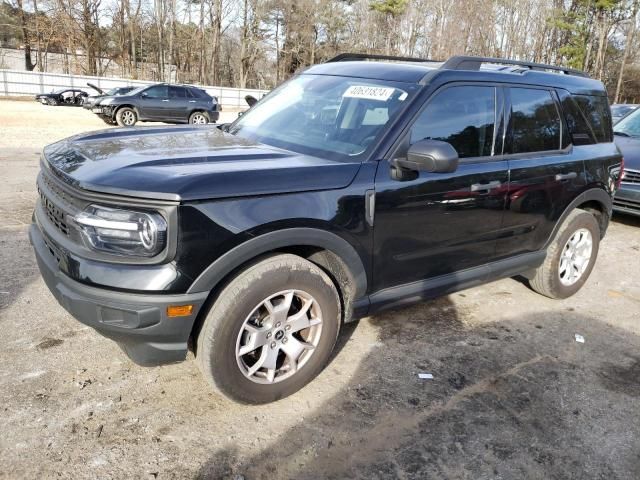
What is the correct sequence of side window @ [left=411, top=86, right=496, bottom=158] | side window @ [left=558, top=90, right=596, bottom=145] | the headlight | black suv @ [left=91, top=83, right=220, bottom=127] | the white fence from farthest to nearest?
the white fence, black suv @ [left=91, top=83, right=220, bottom=127], side window @ [left=558, top=90, right=596, bottom=145], side window @ [left=411, top=86, right=496, bottom=158], the headlight

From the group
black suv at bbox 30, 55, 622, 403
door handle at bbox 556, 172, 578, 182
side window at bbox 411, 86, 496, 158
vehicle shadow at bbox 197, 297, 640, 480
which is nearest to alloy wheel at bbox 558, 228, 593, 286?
black suv at bbox 30, 55, 622, 403

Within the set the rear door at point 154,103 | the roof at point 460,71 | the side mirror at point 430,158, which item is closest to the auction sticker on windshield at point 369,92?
the roof at point 460,71

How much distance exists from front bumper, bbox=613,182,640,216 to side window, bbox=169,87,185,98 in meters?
16.1

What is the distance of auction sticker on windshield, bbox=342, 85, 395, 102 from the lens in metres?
3.28

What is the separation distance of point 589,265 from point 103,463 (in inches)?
170

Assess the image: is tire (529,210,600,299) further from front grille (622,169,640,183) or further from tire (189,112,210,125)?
tire (189,112,210,125)

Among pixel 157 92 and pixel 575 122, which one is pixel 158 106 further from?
pixel 575 122

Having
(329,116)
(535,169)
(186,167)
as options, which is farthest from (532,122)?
(186,167)

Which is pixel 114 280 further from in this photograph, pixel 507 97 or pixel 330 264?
pixel 507 97

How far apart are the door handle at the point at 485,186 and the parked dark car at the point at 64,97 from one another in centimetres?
2697

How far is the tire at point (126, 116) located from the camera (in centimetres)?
1786

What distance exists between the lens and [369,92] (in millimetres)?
3367

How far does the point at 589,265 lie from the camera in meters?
4.77

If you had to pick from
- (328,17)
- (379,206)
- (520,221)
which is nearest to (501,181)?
(520,221)
